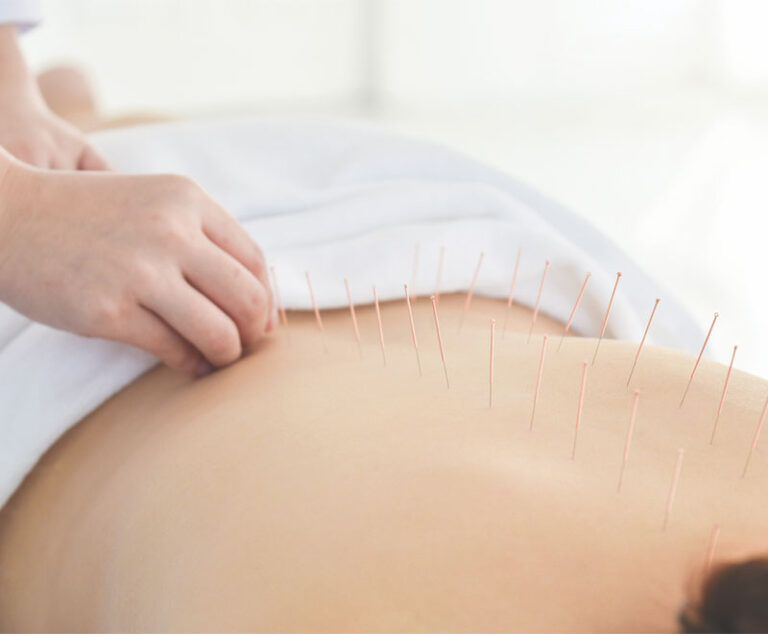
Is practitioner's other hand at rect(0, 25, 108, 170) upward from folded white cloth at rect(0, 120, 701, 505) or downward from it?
upward

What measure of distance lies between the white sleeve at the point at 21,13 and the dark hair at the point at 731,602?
1397 mm

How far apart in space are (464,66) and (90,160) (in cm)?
360

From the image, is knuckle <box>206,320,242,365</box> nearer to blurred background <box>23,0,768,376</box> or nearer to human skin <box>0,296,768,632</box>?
human skin <box>0,296,768,632</box>

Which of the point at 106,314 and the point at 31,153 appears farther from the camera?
the point at 31,153

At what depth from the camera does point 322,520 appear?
667 millimetres

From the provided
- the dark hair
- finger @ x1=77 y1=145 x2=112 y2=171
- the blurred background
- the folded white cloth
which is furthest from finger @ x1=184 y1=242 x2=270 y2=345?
the blurred background

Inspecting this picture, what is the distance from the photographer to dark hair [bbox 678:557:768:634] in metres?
0.45

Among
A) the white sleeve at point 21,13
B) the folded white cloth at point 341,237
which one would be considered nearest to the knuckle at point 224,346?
the folded white cloth at point 341,237

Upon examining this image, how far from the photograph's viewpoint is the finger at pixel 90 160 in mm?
1225

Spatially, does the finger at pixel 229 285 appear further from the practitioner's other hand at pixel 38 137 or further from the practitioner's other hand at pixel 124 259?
the practitioner's other hand at pixel 38 137

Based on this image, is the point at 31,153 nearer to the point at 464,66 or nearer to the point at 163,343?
the point at 163,343

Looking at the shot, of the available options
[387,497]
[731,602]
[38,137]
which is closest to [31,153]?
[38,137]

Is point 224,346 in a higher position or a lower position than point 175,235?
lower

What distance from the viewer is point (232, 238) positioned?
0.93 meters
